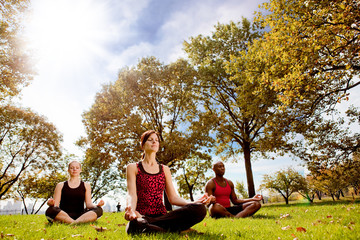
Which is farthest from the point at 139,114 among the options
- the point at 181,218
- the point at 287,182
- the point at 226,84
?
the point at 287,182

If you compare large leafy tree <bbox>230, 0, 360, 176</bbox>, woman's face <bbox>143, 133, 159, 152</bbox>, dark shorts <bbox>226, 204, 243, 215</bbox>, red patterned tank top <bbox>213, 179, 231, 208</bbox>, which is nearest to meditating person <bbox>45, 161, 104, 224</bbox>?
woman's face <bbox>143, 133, 159, 152</bbox>

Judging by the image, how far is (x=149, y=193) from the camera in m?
4.52

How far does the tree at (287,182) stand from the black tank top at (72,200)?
54.8m

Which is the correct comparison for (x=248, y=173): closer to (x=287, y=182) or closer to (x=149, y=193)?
(x=149, y=193)

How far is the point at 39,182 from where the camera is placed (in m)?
33.2

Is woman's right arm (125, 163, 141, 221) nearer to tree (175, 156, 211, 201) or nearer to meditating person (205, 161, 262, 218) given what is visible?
meditating person (205, 161, 262, 218)

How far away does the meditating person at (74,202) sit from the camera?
6.43 meters

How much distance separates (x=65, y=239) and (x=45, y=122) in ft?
89.4

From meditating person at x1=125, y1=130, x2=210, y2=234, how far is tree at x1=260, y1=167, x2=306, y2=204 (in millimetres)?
55791

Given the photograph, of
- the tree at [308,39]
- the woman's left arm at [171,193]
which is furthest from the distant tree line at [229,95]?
the woman's left arm at [171,193]

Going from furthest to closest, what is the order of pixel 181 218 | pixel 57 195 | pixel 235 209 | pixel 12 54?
pixel 12 54 < pixel 235 209 < pixel 57 195 < pixel 181 218

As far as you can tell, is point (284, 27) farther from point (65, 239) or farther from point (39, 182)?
point (39, 182)

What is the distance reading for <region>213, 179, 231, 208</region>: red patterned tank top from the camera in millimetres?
8695

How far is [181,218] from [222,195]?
5293 millimetres
